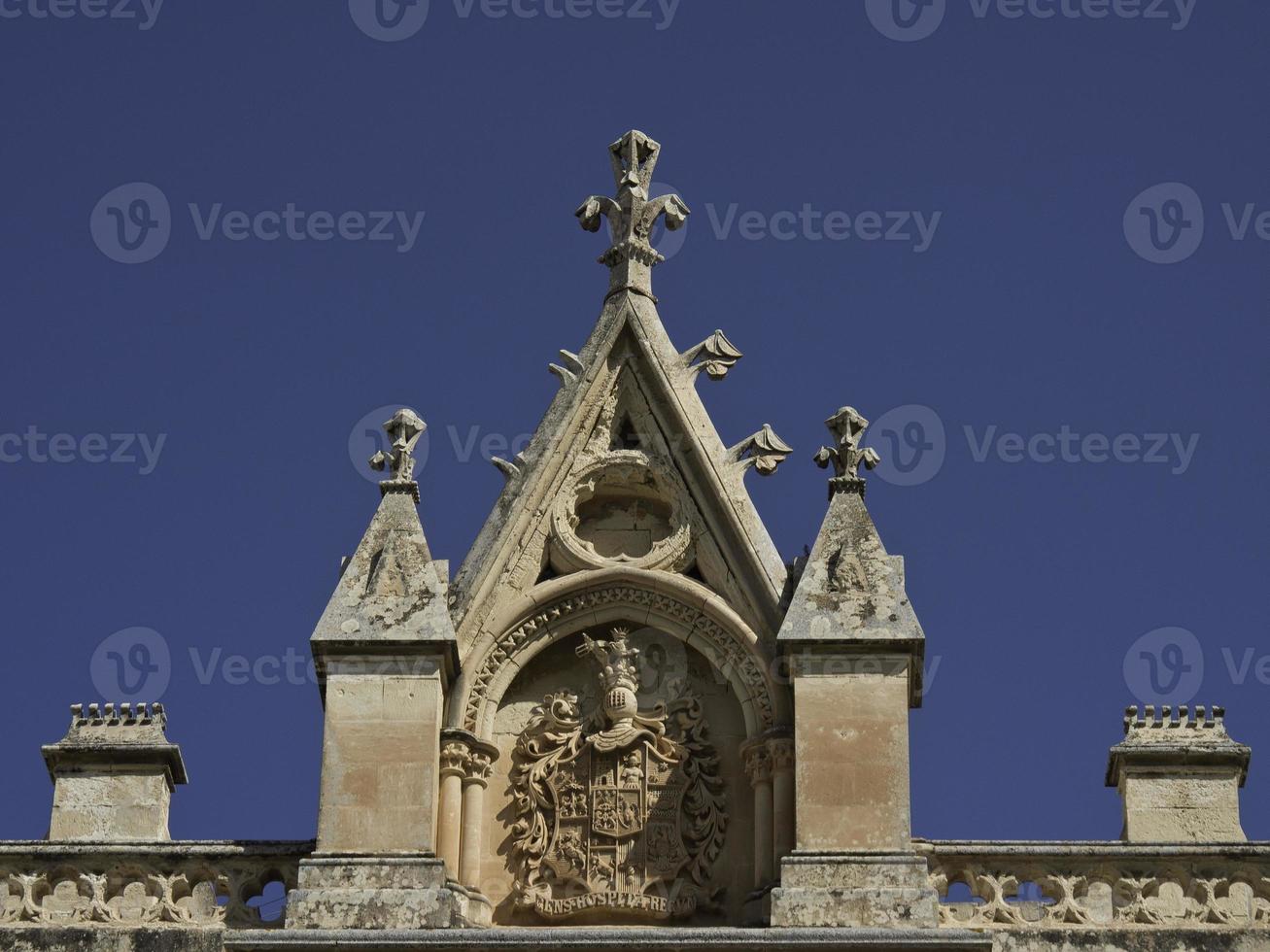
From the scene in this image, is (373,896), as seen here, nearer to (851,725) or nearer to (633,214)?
(851,725)

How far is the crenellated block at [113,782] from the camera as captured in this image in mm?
32656

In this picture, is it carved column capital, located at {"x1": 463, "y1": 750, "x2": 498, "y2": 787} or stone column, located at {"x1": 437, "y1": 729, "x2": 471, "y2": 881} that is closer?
stone column, located at {"x1": 437, "y1": 729, "x2": 471, "y2": 881}

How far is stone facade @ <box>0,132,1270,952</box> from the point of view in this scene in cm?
3000

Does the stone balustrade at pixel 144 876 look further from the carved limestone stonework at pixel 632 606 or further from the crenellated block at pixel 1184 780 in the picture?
the crenellated block at pixel 1184 780

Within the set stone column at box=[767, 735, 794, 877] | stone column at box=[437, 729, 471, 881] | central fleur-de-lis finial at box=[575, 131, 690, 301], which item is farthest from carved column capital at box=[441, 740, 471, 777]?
central fleur-de-lis finial at box=[575, 131, 690, 301]

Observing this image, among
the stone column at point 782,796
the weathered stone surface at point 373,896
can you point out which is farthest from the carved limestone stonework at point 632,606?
the weathered stone surface at point 373,896

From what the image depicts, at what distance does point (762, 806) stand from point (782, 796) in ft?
0.73

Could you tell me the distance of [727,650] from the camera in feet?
104

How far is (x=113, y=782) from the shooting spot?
1292 inches

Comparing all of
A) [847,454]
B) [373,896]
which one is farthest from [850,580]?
[373,896]

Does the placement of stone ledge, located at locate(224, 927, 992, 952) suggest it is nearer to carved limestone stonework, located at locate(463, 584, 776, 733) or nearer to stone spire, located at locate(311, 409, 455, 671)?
carved limestone stonework, located at locate(463, 584, 776, 733)

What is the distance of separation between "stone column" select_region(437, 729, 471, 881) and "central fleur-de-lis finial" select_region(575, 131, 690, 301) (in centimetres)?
476

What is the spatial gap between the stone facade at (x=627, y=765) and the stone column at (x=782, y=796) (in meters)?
0.03

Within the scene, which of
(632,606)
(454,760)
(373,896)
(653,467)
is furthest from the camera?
(653,467)
